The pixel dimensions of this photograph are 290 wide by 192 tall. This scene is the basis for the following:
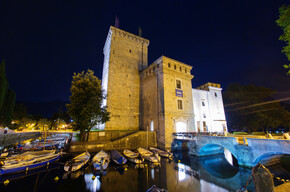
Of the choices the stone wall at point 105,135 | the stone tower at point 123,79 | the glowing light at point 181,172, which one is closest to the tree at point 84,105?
the stone wall at point 105,135

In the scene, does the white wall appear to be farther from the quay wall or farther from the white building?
the quay wall

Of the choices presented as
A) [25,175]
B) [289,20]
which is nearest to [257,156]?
[289,20]

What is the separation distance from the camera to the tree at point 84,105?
20125mm

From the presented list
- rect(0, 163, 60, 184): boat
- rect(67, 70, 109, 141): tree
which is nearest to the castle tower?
rect(67, 70, 109, 141): tree

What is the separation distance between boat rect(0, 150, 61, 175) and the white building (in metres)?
26.8

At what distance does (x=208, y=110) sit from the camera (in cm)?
3125

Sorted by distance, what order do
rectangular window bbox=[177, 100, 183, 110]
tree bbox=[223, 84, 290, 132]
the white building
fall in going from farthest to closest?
1. tree bbox=[223, 84, 290, 132]
2. the white building
3. rectangular window bbox=[177, 100, 183, 110]

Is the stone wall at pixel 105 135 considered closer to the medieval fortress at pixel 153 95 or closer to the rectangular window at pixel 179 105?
the medieval fortress at pixel 153 95

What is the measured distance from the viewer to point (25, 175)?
12227 millimetres

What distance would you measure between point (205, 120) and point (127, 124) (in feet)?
59.1

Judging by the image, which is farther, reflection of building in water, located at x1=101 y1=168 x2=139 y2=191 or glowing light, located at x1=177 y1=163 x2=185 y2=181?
glowing light, located at x1=177 y1=163 x2=185 y2=181

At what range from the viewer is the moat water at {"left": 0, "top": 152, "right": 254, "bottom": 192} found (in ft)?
33.8

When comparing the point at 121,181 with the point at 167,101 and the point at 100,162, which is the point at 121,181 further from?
the point at 167,101

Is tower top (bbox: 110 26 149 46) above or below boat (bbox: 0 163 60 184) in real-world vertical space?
above
